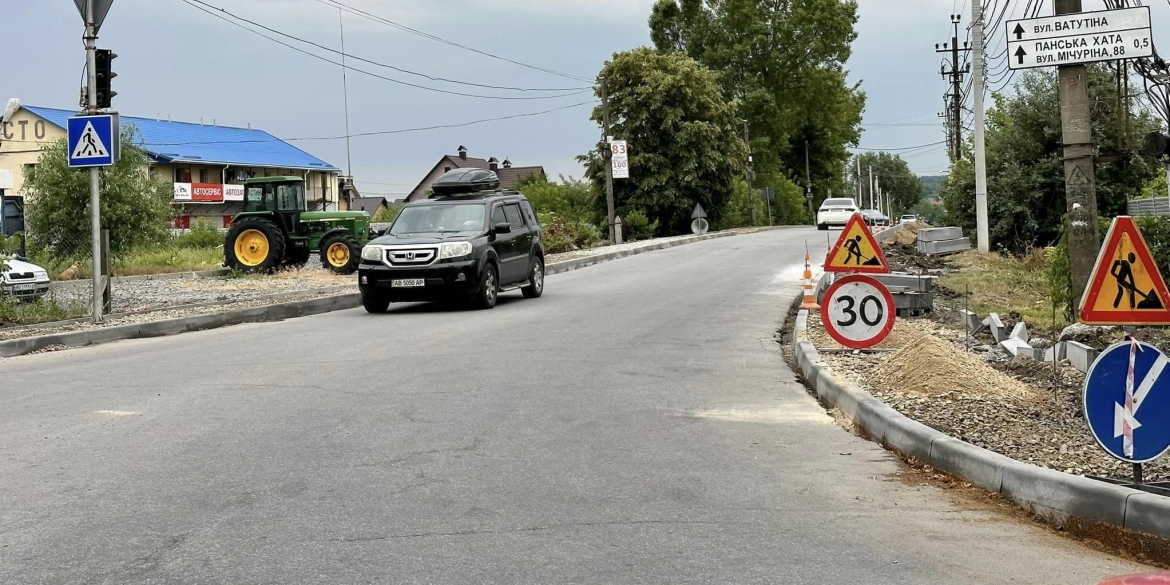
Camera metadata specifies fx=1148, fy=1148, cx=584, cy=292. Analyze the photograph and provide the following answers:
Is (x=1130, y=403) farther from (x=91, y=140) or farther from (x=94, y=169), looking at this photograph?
(x=94, y=169)

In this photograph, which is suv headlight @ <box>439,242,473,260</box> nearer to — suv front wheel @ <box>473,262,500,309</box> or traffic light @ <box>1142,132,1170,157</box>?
suv front wheel @ <box>473,262,500,309</box>

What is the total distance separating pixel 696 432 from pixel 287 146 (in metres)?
80.0

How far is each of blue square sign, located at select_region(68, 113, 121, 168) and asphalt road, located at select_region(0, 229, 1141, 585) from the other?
4060mm

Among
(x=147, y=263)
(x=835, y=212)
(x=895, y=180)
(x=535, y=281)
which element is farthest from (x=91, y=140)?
(x=895, y=180)

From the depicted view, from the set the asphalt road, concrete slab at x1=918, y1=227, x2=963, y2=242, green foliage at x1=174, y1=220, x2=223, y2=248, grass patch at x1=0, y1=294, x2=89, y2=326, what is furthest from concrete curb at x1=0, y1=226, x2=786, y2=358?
green foliage at x1=174, y1=220, x2=223, y2=248

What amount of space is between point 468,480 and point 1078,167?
24.7ft

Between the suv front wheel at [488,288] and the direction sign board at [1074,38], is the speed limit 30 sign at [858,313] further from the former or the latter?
the suv front wheel at [488,288]

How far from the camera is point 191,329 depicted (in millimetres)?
15625

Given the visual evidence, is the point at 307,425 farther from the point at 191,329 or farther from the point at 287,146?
the point at 287,146

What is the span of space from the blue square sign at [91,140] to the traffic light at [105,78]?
0.31 meters

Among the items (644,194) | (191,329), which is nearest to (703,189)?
(644,194)

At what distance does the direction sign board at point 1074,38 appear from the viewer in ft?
32.4

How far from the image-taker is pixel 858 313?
10.2m

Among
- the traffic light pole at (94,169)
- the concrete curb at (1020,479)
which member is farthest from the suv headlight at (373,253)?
the concrete curb at (1020,479)
